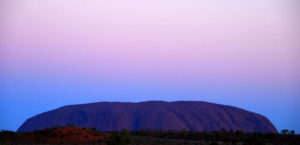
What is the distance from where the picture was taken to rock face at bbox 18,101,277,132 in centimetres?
8669

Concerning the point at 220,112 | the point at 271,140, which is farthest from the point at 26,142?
the point at 220,112

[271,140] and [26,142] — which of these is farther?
[271,140]

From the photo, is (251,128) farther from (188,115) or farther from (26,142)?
(26,142)

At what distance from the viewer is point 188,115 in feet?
299

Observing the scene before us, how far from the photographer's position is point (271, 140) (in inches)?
1793

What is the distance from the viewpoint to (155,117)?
8706 centimetres

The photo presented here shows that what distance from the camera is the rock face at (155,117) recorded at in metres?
86.7

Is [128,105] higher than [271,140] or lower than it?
higher

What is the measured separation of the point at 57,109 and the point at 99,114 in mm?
13478

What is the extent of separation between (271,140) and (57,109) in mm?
63028

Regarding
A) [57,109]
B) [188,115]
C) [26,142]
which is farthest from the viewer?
[57,109]

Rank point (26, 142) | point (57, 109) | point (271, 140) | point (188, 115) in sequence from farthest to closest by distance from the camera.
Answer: point (57, 109) < point (188, 115) < point (271, 140) < point (26, 142)

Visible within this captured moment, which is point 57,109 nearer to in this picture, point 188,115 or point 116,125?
point 116,125

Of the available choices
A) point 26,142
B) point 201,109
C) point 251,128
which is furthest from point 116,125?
point 26,142
